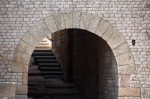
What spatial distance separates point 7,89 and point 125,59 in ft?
9.08

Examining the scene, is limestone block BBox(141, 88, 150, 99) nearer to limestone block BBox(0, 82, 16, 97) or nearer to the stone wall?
the stone wall

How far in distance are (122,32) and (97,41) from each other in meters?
2.04

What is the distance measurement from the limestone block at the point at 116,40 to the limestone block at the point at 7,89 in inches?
94.6

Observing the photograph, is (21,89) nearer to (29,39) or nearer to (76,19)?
(29,39)

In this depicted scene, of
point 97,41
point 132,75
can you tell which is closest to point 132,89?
point 132,75

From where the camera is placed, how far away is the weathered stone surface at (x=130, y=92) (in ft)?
28.9

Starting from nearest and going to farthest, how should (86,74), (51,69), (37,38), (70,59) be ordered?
(37,38), (86,74), (70,59), (51,69)

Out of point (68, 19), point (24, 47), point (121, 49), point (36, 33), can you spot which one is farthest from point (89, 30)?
point (24, 47)

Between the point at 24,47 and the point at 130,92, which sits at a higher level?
the point at 24,47

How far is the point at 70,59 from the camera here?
1411 cm

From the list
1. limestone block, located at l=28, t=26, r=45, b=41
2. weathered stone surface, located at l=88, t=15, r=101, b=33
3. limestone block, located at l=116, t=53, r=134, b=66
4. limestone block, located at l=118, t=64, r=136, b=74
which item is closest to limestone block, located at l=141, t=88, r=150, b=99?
limestone block, located at l=118, t=64, r=136, b=74

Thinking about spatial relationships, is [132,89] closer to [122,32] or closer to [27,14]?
[122,32]

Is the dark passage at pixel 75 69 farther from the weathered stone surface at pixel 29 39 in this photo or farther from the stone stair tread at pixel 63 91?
the weathered stone surface at pixel 29 39

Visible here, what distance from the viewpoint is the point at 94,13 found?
8875 millimetres
